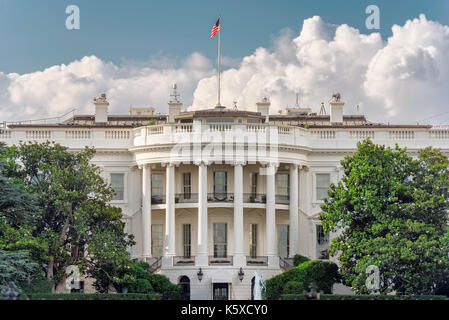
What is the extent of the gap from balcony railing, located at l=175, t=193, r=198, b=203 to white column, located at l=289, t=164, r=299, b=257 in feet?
20.3

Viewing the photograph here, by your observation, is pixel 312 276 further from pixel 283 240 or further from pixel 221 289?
pixel 283 240

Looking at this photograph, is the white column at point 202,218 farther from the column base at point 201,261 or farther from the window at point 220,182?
the window at point 220,182

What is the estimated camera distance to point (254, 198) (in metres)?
73.9

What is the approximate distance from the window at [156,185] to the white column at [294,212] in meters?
8.69

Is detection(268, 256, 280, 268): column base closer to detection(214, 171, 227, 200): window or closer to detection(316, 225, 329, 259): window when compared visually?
detection(316, 225, 329, 259): window

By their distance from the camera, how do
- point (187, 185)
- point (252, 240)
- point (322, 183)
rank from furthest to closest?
point (322, 183) < point (187, 185) < point (252, 240)

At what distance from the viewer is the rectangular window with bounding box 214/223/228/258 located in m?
74.0

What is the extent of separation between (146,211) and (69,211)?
9.87 m

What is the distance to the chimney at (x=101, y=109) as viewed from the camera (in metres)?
83.3

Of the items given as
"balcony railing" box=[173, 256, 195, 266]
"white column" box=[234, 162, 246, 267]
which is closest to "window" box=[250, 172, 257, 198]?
"white column" box=[234, 162, 246, 267]

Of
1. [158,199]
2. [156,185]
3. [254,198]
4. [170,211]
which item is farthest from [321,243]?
[156,185]
